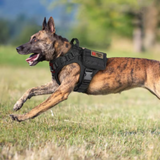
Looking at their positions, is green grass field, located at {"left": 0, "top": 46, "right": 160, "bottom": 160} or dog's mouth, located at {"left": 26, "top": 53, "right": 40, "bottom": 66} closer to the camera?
green grass field, located at {"left": 0, "top": 46, "right": 160, "bottom": 160}

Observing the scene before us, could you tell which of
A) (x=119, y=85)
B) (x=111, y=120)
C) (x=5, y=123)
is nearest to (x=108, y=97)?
(x=111, y=120)

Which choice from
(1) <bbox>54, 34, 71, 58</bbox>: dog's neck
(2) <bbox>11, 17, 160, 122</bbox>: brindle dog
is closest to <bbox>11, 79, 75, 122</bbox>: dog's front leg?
(2) <bbox>11, 17, 160, 122</bbox>: brindle dog

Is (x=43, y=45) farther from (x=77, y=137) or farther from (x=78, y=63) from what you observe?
(x=77, y=137)

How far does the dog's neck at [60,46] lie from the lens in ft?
16.3

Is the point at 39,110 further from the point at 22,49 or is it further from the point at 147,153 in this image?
the point at 147,153

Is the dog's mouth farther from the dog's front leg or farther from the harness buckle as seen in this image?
the harness buckle

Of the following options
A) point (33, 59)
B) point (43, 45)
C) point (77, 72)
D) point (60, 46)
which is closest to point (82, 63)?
point (77, 72)

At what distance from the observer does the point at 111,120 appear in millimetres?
6094

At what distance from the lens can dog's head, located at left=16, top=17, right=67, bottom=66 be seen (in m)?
4.79

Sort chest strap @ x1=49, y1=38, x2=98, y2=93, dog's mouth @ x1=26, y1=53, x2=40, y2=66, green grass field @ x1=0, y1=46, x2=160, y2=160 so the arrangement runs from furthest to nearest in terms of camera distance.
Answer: chest strap @ x1=49, y1=38, x2=98, y2=93, dog's mouth @ x1=26, y1=53, x2=40, y2=66, green grass field @ x1=0, y1=46, x2=160, y2=160

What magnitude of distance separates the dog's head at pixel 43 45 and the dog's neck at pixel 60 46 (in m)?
0.02

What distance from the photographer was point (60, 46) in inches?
196

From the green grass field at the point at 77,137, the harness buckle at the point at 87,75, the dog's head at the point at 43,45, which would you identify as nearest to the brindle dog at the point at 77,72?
the dog's head at the point at 43,45

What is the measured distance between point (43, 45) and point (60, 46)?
301 millimetres
